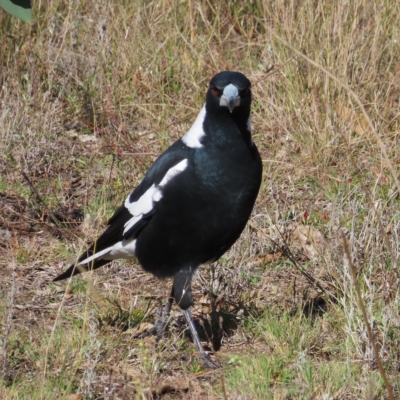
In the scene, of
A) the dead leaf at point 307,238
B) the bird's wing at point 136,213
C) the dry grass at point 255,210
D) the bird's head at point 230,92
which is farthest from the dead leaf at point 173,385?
the dead leaf at point 307,238

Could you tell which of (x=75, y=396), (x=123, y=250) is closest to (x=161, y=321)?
(x=123, y=250)

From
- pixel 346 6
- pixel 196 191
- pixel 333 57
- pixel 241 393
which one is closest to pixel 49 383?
pixel 241 393

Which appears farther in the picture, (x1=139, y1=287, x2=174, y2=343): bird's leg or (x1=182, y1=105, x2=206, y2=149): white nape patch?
(x1=139, y1=287, x2=174, y2=343): bird's leg

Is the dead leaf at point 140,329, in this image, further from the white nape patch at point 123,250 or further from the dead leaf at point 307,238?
the dead leaf at point 307,238

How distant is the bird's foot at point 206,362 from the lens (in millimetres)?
2988

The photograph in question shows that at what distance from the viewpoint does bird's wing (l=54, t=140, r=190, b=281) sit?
10.1 feet

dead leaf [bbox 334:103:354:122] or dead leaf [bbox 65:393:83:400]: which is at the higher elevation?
dead leaf [bbox 334:103:354:122]

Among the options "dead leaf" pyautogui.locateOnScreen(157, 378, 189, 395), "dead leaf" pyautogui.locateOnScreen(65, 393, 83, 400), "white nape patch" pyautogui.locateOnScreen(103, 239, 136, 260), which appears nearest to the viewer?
"dead leaf" pyautogui.locateOnScreen(65, 393, 83, 400)

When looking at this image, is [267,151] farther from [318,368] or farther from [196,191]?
[318,368]

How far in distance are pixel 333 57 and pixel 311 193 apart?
0.85m

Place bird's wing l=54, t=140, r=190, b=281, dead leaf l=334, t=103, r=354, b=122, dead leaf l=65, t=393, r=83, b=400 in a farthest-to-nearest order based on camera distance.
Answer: dead leaf l=334, t=103, r=354, b=122, bird's wing l=54, t=140, r=190, b=281, dead leaf l=65, t=393, r=83, b=400

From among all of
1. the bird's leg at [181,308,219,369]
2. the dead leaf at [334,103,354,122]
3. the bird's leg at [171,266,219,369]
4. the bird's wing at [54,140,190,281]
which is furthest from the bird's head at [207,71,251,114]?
the dead leaf at [334,103,354,122]

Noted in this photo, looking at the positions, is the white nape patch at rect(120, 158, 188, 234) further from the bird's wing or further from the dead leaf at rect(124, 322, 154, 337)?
the dead leaf at rect(124, 322, 154, 337)

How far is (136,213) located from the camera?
3.24 metres
